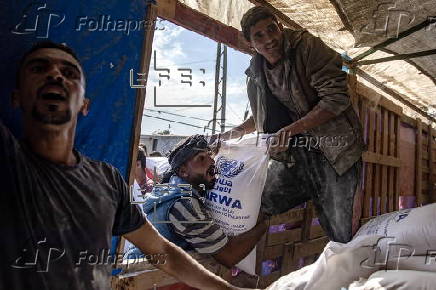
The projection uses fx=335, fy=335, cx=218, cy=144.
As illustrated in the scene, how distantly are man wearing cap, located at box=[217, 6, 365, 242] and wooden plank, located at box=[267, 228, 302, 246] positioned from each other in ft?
0.65

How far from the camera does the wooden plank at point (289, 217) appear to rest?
2786 millimetres

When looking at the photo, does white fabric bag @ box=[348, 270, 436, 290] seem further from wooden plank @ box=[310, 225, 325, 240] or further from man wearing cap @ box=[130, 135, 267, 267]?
wooden plank @ box=[310, 225, 325, 240]

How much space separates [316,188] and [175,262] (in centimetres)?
163

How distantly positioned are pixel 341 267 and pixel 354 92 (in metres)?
2.04

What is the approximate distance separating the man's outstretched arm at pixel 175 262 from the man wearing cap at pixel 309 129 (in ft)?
4.06

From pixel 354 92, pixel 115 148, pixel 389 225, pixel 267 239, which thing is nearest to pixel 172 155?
pixel 115 148

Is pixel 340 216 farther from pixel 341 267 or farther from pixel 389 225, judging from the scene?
pixel 341 267

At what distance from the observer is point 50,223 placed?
3.99ft

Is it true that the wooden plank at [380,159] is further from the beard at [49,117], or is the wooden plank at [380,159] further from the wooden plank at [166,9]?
the beard at [49,117]

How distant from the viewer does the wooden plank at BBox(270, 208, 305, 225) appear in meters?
2.79

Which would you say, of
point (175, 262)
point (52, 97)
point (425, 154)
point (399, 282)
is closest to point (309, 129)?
point (399, 282)

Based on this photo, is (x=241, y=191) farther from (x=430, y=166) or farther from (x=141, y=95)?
(x=430, y=166)

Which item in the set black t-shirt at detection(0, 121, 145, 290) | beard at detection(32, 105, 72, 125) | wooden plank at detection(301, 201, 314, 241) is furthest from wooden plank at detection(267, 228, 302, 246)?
beard at detection(32, 105, 72, 125)

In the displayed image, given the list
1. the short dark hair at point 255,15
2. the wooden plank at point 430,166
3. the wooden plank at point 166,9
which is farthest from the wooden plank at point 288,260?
the wooden plank at point 430,166
